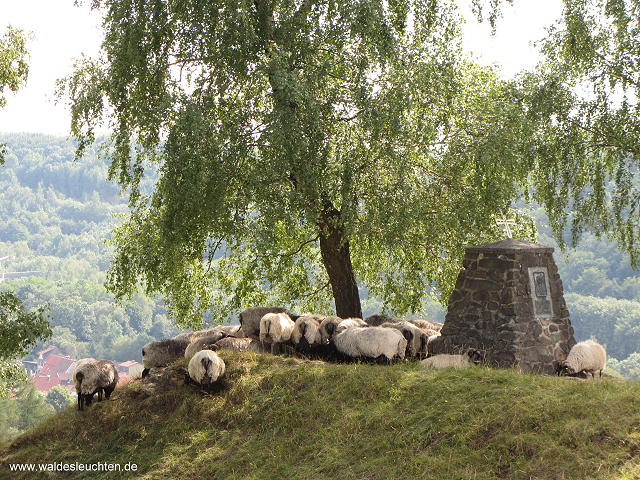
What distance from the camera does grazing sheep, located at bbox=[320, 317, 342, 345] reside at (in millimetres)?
12922

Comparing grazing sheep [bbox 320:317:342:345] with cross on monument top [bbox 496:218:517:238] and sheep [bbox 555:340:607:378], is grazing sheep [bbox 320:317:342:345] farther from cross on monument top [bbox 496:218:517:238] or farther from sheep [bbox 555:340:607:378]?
cross on monument top [bbox 496:218:517:238]

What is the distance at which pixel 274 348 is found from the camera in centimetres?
1288

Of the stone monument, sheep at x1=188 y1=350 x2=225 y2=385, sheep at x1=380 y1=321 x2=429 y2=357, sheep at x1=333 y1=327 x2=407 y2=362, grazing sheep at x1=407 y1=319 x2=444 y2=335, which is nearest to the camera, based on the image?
sheep at x1=188 y1=350 x2=225 y2=385

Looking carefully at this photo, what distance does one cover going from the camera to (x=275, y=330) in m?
12.8

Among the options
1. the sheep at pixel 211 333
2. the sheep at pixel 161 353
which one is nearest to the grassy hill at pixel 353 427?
the sheep at pixel 161 353

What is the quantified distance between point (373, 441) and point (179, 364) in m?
4.32

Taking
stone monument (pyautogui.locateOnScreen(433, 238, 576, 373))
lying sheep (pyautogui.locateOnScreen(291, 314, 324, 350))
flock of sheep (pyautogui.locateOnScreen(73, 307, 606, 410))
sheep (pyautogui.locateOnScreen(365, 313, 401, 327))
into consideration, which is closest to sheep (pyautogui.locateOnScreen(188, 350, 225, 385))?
flock of sheep (pyautogui.locateOnScreen(73, 307, 606, 410))

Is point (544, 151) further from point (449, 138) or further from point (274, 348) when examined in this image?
point (274, 348)

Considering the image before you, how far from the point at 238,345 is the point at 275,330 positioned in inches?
31.3

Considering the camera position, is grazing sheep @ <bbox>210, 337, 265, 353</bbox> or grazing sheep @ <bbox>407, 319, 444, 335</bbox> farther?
grazing sheep @ <bbox>407, 319, 444, 335</bbox>

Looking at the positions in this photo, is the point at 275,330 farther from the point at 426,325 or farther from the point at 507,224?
the point at 507,224

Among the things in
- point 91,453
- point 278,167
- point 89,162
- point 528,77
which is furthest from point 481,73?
point 89,162

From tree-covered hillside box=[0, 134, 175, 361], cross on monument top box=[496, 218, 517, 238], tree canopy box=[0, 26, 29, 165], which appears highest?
tree canopy box=[0, 26, 29, 165]

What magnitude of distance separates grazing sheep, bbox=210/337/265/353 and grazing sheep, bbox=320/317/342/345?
1101 mm
